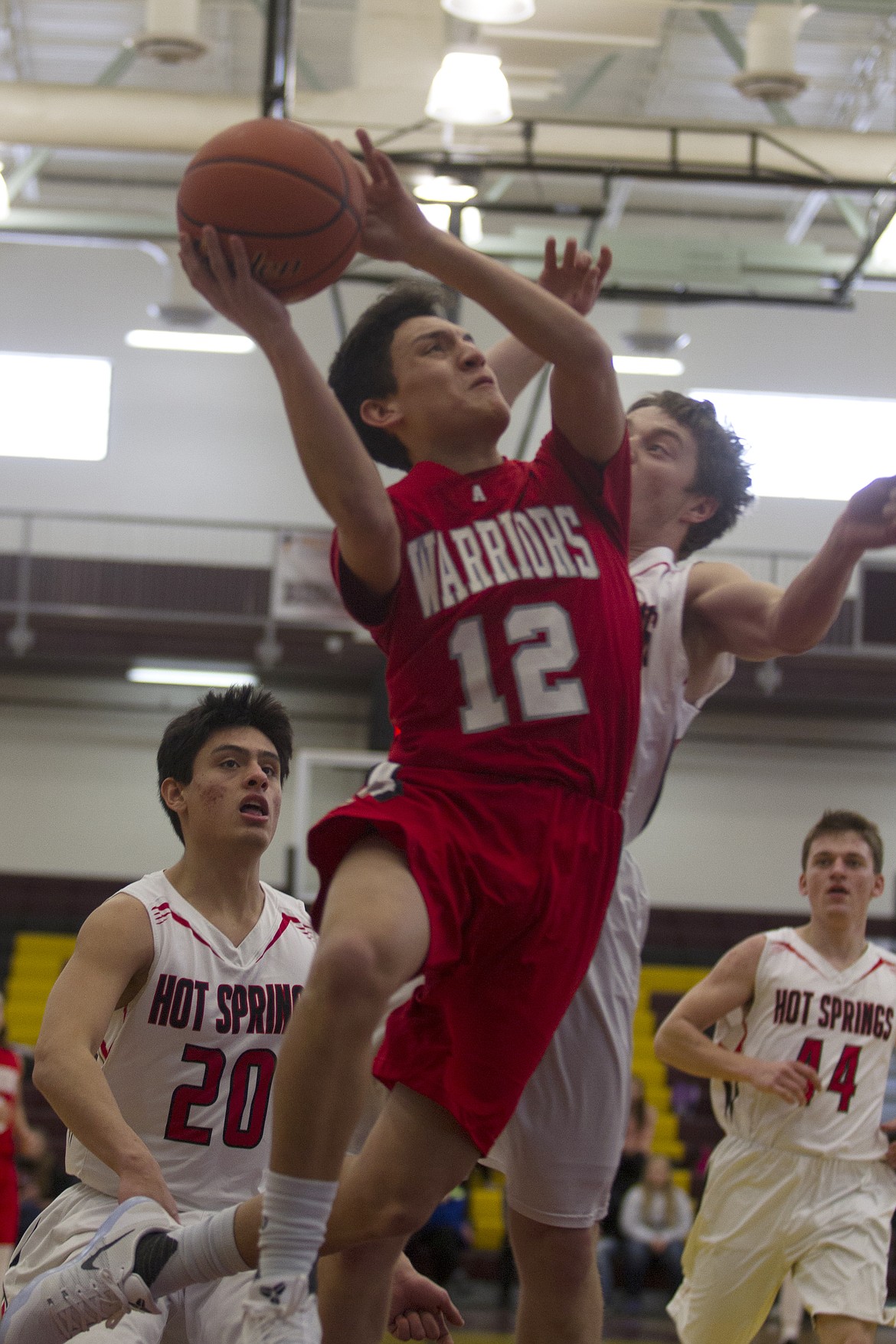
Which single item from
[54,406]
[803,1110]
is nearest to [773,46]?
[803,1110]

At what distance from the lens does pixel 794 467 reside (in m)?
19.1

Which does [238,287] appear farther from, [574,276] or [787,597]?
[787,597]

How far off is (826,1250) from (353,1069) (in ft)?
10.00

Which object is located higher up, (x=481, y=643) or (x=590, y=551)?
(x=590, y=551)

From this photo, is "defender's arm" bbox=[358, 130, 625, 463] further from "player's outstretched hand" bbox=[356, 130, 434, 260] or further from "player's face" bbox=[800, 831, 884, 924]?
"player's face" bbox=[800, 831, 884, 924]

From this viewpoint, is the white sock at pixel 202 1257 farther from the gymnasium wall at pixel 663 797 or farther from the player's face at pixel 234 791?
the gymnasium wall at pixel 663 797

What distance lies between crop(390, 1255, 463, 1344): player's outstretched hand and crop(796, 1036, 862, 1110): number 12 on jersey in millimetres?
2132

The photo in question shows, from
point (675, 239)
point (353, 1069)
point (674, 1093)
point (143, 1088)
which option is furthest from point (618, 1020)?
point (674, 1093)

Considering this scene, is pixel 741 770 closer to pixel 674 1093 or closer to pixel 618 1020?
pixel 674 1093

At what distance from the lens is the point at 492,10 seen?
8.39 metres

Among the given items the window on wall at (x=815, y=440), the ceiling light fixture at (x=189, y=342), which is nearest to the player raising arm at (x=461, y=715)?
the window on wall at (x=815, y=440)

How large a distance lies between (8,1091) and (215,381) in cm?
1384

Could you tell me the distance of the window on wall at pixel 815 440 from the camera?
62.1 ft

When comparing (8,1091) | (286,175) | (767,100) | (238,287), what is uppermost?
(767,100)
